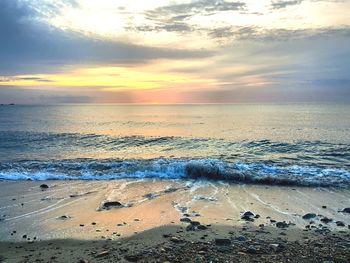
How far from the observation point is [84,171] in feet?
69.2

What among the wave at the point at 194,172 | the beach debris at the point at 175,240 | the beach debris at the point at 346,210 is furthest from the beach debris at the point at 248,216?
the wave at the point at 194,172

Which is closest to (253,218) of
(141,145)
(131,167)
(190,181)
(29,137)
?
(190,181)

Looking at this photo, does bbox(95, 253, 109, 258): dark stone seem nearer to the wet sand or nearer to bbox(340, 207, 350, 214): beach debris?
the wet sand

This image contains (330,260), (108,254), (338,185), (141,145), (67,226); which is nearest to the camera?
(330,260)

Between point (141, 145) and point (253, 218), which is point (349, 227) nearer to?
point (253, 218)

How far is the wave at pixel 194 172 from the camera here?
707 inches

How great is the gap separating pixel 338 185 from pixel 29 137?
34729 millimetres

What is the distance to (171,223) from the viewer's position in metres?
10.7

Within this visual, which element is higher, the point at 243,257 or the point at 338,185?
the point at 243,257

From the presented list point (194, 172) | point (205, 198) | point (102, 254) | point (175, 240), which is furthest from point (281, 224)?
point (194, 172)

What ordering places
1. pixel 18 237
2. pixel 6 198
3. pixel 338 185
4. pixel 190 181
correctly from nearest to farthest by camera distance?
pixel 18 237
pixel 6 198
pixel 338 185
pixel 190 181

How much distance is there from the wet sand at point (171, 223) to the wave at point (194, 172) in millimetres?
1457

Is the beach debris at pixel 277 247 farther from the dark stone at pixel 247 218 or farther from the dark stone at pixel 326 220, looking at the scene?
the dark stone at pixel 326 220

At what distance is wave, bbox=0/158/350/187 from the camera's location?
1795 cm
